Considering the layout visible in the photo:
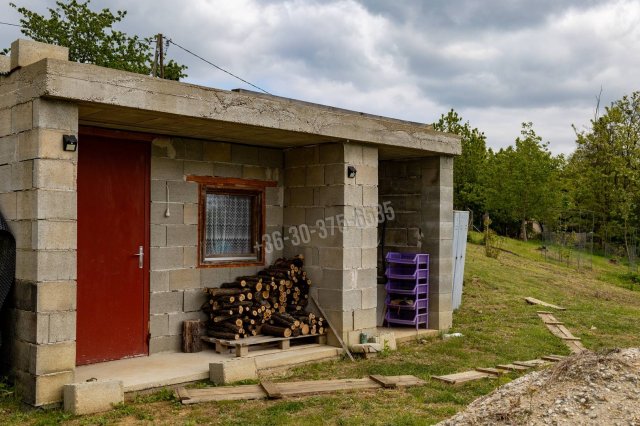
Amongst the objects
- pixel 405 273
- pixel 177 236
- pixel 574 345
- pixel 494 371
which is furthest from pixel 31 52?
pixel 574 345

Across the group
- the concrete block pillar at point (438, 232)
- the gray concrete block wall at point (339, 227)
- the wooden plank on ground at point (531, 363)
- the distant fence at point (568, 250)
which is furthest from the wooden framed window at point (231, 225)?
the distant fence at point (568, 250)

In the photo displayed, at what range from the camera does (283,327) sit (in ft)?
27.7

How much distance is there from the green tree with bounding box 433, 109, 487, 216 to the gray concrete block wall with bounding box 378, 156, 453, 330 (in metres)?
22.8

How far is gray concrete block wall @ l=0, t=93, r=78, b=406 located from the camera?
19.2 feet

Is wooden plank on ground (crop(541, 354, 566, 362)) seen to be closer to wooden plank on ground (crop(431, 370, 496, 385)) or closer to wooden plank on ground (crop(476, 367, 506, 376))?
wooden plank on ground (crop(476, 367, 506, 376))

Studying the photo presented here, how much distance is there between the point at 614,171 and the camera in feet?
101

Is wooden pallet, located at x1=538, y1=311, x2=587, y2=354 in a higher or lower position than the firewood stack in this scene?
lower

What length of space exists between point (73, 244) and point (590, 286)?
55.6ft

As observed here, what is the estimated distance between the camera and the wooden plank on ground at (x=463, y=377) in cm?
739

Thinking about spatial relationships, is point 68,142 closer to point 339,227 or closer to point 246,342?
point 246,342

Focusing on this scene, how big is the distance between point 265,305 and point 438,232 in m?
3.56

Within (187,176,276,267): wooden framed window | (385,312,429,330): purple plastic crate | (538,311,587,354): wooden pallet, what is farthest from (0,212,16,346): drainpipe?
(538,311,587,354): wooden pallet

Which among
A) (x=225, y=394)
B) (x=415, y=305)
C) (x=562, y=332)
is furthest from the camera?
(x=562, y=332)

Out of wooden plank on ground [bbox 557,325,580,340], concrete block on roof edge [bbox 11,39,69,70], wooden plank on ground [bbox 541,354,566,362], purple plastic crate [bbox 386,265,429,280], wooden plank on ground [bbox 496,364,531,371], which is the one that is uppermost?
concrete block on roof edge [bbox 11,39,69,70]
